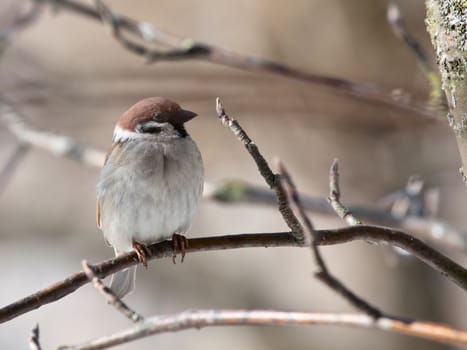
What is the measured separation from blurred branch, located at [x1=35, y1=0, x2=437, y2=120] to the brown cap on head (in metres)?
0.14

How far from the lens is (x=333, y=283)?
34.4 inches

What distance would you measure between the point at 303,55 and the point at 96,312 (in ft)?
6.93

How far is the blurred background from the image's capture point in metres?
3.89

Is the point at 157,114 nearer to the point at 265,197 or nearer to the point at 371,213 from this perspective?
the point at 265,197

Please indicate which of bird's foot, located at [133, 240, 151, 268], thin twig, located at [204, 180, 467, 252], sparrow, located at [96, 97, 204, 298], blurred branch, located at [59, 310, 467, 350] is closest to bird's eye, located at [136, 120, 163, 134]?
sparrow, located at [96, 97, 204, 298]

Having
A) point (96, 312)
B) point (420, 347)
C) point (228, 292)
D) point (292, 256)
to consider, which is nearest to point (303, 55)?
point (292, 256)

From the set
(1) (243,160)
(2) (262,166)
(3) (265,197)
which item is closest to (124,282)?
(3) (265,197)

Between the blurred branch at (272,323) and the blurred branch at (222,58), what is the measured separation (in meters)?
0.96

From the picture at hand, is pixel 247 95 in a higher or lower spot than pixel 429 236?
higher

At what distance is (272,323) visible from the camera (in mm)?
970

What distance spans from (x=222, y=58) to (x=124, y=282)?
0.75 meters

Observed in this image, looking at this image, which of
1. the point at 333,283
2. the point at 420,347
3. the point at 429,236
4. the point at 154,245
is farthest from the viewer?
the point at 420,347

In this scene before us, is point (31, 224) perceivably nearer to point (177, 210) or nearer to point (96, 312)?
point (96, 312)

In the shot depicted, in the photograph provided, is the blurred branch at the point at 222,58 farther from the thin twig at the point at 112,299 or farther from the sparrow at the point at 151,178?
the thin twig at the point at 112,299
